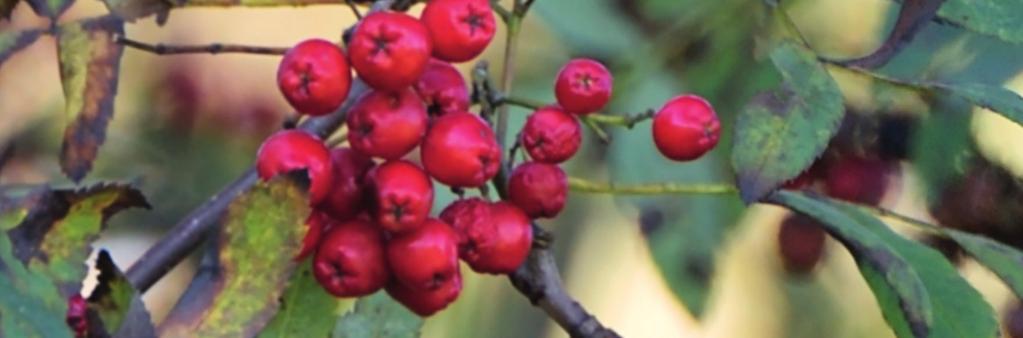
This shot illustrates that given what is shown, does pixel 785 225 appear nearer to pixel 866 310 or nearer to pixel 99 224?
pixel 866 310

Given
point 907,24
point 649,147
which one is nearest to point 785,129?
point 907,24

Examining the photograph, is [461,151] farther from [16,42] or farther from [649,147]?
[649,147]

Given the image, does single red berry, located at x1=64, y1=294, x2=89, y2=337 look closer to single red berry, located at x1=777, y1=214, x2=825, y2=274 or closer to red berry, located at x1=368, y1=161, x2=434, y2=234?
red berry, located at x1=368, y1=161, x2=434, y2=234

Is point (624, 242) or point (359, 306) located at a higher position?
point (359, 306)

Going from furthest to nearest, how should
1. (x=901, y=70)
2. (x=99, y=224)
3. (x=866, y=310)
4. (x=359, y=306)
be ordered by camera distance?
(x=866, y=310)
(x=901, y=70)
(x=359, y=306)
(x=99, y=224)

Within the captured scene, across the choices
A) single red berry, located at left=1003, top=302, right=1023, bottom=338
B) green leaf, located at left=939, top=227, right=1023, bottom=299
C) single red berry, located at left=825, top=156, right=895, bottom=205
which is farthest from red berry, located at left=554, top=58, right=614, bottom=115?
single red berry, located at left=1003, top=302, right=1023, bottom=338

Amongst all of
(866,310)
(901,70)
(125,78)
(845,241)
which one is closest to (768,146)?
(845,241)

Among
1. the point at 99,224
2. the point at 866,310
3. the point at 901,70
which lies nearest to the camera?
the point at 99,224
